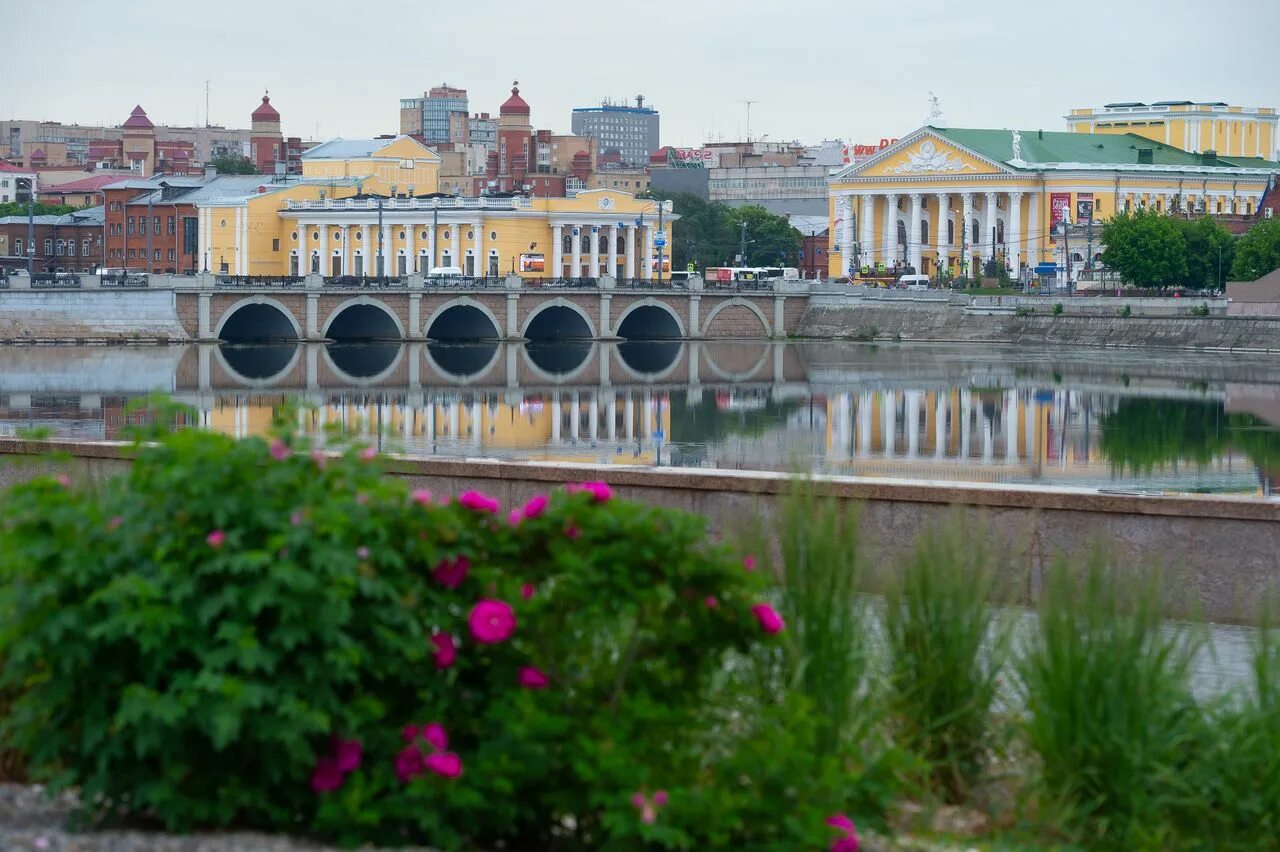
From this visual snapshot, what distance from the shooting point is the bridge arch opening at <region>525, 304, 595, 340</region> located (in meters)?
84.1

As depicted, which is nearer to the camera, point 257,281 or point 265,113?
point 257,281

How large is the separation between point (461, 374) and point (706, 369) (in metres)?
8.83

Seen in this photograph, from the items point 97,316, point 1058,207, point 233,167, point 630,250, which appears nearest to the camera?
point 97,316

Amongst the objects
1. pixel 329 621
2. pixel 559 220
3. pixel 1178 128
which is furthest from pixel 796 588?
pixel 1178 128

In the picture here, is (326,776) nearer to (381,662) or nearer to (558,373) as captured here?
(381,662)

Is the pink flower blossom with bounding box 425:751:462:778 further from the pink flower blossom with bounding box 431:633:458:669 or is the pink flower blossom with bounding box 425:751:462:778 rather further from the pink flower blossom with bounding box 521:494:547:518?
the pink flower blossom with bounding box 521:494:547:518

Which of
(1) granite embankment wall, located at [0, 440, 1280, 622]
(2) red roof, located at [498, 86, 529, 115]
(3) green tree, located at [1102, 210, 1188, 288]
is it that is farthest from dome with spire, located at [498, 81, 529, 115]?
(1) granite embankment wall, located at [0, 440, 1280, 622]

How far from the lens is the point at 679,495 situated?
1362 cm

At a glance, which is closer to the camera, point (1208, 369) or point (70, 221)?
point (1208, 369)

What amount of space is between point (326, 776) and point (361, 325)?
7466 cm

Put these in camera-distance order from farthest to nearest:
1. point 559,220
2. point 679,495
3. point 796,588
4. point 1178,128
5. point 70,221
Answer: point 1178,128 < point 70,221 < point 559,220 < point 679,495 < point 796,588

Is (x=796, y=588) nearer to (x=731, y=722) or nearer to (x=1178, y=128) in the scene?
(x=731, y=722)

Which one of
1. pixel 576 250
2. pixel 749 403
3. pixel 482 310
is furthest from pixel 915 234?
pixel 749 403

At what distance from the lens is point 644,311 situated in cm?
8681
